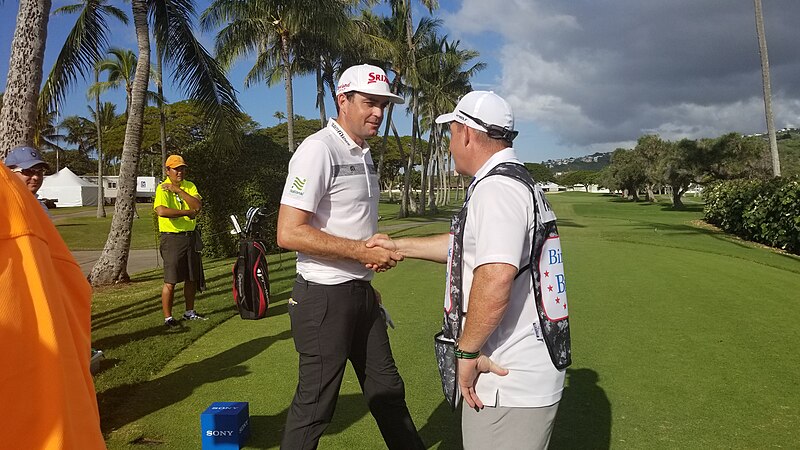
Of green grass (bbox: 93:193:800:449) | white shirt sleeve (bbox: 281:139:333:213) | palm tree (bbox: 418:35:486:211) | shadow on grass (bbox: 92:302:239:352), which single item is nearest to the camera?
white shirt sleeve (bbox: 281:139:333:213)

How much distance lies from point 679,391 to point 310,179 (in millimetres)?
3572

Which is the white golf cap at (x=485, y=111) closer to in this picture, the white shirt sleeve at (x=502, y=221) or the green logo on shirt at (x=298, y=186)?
the white shirt sleeve at (x=502, y=221)

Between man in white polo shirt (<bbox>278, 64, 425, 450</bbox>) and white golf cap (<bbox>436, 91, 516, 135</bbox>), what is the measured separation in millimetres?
839

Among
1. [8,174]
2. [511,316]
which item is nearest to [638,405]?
[511,316]

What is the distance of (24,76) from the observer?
6.80m

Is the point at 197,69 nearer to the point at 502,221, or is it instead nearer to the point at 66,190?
the point at 502,221

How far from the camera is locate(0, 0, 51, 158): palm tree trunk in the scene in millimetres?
6582

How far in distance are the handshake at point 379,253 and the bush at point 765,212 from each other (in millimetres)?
14928

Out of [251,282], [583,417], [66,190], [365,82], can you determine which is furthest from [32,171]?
[66,190]

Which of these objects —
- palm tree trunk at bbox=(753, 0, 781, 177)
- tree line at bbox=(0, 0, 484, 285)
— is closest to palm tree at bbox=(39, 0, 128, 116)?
tree line at bbox=(0, 0, 484, 285)

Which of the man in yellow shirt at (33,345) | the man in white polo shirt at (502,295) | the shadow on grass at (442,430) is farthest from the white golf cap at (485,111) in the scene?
the shadow on grass at (442,430)

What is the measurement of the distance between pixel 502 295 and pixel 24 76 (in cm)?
716

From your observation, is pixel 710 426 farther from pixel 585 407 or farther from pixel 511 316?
pixel 511 316

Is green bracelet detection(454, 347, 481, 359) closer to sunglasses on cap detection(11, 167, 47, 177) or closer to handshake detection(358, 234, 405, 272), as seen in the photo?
A: handshake detection(358, 234, 405, 272)
